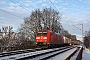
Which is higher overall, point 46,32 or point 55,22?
point 55,22

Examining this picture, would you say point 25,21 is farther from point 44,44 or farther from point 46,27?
point 44,44

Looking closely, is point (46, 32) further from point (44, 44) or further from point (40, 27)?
point (40, 27)

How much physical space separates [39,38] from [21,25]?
26.9 m

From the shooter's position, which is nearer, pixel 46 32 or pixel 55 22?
pixel 46 32

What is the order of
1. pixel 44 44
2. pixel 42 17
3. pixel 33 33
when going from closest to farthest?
pixel 44 44, pixel 33 33, pixel 42 17

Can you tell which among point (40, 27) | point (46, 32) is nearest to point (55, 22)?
point (40, 27)

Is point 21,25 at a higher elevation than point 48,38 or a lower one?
higher

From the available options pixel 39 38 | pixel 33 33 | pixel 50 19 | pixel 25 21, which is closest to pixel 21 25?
pixel 25 21

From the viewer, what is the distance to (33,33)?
183 ft

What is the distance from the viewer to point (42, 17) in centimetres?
5944

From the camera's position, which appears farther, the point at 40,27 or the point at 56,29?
the point at 56,29

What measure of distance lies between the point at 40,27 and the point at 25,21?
17.5 ft

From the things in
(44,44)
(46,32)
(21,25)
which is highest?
(21,25)

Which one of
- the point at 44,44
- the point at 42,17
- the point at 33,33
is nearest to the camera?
the point at 44,44
